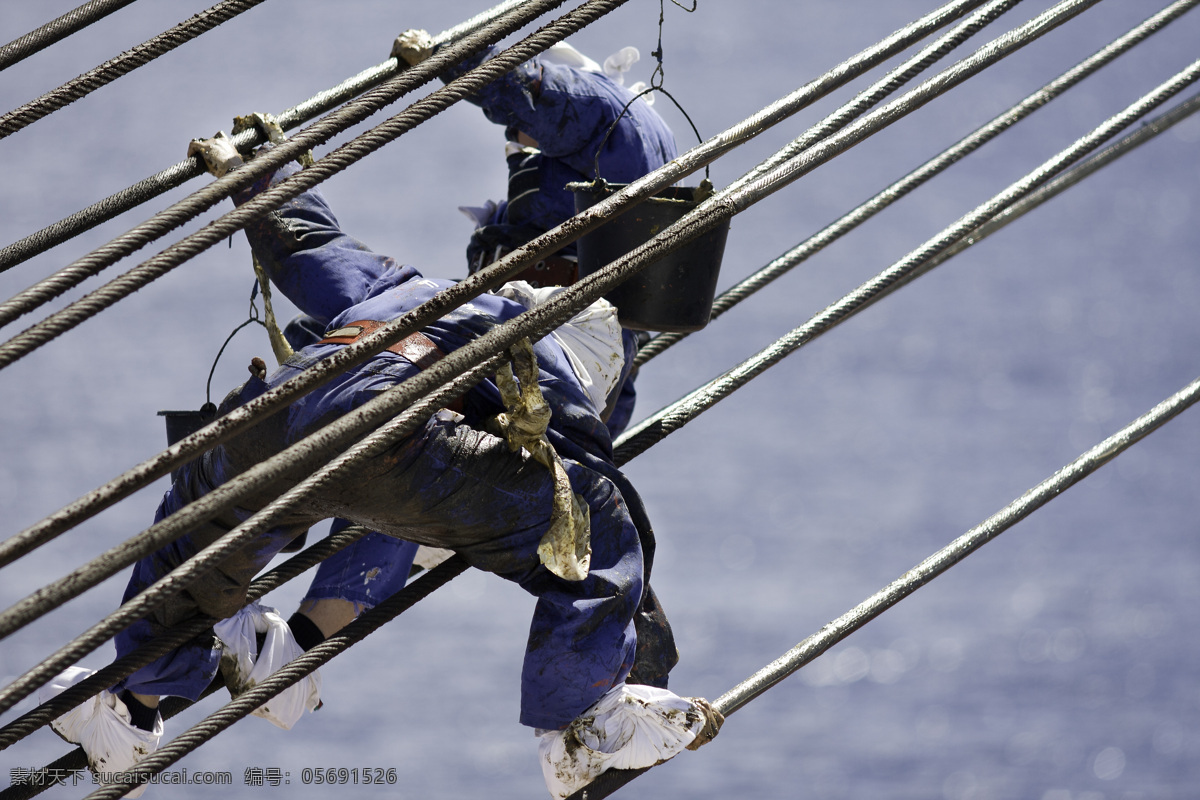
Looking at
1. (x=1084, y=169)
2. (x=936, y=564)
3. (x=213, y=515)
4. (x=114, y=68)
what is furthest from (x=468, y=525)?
(x=1084, y=169)

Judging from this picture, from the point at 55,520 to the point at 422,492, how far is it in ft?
1.97

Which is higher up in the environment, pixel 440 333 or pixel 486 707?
pixel 440 333

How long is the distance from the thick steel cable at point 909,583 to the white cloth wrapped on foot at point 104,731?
0.78 metres

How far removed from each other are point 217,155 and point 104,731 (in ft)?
3.34

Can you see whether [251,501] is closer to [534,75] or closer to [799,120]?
[534,75]

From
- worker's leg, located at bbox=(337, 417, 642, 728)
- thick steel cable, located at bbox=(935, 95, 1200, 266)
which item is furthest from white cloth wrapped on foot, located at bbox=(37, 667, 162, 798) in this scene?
thick steel cable, located at bbox=(935, 95, 1200, 266)

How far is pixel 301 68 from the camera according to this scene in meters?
14.5

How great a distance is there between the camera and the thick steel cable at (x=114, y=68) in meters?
2.59

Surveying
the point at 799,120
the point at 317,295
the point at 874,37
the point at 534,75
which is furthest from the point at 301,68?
the point at 317,295

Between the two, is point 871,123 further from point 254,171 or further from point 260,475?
point 260,475

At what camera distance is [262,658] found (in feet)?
10.3

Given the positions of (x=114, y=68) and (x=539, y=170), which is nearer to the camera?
(x=114, y=68)

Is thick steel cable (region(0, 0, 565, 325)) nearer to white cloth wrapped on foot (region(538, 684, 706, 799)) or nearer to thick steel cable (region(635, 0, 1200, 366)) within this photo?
white cloth wrapped on foot (region(538, 684, 706, 799))

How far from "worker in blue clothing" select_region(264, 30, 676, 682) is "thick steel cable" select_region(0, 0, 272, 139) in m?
1.03
